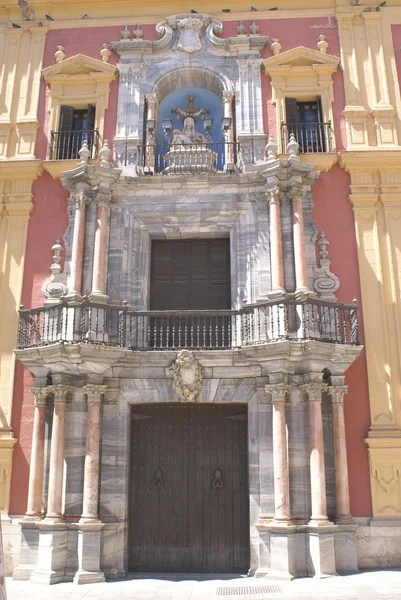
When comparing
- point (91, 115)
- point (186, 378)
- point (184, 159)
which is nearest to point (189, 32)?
point (91, 115)

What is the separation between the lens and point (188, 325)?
35.8 ft

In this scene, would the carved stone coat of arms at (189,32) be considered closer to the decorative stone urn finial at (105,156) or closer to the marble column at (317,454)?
the decorative stone urn finial at (105,156)

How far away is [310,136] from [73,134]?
5017 mm

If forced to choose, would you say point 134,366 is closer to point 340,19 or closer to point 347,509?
point 347,509

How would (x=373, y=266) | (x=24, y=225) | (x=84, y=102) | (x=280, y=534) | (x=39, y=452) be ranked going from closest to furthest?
(x=280, y=534) → (x=39, y=452) → (x=373, y=266) → (x=24, y=225) → (x=84, y=102)

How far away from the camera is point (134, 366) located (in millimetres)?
10367

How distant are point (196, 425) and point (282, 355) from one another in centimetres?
211

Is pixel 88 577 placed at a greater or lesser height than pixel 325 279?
lesser

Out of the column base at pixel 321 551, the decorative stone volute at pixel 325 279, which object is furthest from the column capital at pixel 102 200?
the column base at pixel 321 551

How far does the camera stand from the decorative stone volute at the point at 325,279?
10.7m

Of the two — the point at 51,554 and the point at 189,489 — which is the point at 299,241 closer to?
the point at 189,489

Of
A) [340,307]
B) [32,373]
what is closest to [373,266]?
[340,307]

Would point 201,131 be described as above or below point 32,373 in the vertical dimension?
above

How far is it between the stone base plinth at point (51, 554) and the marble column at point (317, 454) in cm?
397
